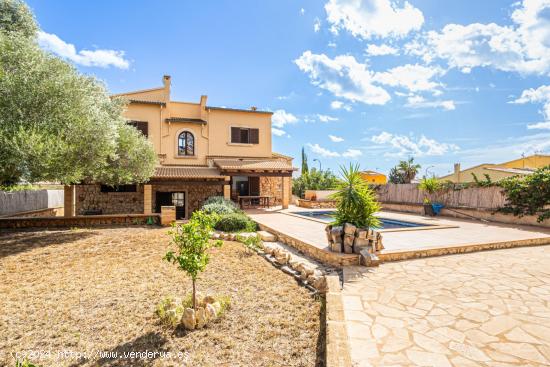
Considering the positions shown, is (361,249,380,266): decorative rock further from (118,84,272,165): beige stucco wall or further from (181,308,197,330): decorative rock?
(118,84,272,165): beige stucco wall

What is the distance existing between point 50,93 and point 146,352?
8935 millimetres

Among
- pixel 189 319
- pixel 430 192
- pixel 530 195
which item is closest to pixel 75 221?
pixel 189 319

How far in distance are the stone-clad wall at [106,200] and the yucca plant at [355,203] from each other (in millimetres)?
14666

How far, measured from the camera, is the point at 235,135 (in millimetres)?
20344

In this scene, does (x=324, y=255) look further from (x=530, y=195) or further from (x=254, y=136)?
(x=254, y=136)

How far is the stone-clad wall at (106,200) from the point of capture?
17.1 metres

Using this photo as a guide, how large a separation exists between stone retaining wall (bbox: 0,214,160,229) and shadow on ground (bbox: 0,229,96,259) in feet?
2.70

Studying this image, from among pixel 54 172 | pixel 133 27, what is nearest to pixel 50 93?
pixel 54 172

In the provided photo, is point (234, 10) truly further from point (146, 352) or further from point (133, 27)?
point (146, 352)

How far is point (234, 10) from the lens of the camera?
12.9 m

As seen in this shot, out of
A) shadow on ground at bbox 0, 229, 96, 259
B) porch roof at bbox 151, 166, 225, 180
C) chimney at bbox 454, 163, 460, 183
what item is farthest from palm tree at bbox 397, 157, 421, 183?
shadow on ground at bbox 0, 229, 96, 259

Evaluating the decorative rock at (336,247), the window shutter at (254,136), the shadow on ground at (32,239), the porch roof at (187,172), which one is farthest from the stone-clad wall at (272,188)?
the decorative rock at (336,247)

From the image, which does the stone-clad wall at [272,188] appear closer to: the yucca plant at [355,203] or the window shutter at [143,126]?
the window shutter at [143,126]

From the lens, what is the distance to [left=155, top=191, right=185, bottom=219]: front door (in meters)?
17.9
